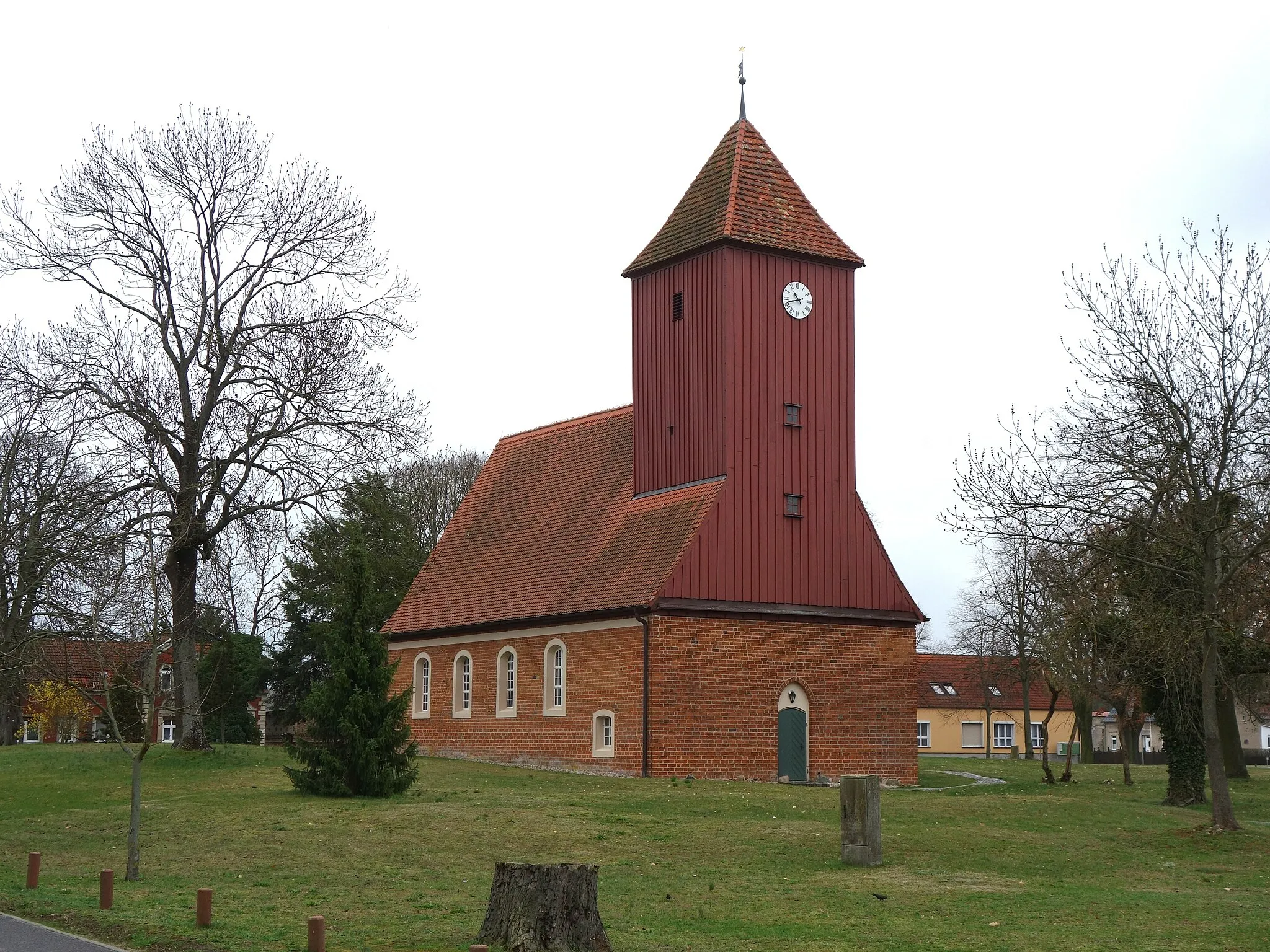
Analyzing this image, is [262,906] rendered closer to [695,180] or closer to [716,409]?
[716,409]

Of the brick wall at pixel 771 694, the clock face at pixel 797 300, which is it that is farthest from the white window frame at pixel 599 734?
the clock face at pixel 797 300

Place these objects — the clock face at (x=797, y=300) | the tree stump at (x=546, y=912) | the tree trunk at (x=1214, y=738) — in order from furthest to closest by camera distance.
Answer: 1. the clock face at (x=797, y=300)
2. the tree trunk at (x=1214, y=738)
3. the tree stump at (x=546, y=912)

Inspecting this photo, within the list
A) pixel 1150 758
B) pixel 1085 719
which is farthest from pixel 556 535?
pixel 1150 758

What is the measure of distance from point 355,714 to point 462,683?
46.0ft

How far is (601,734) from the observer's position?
33.5 m

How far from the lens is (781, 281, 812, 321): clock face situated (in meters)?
34.6

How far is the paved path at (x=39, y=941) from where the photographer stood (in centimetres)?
1324

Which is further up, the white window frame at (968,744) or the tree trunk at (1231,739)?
the tree trunk at (1231,739)

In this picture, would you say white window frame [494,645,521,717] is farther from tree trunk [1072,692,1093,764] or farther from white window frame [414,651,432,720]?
tree trunk [1072,692,1093,764]

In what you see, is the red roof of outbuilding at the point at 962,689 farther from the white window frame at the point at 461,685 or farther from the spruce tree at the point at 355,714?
the spruce tree at the point at 355,714

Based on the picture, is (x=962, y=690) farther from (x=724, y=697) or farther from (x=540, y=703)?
(x=724, y=697)

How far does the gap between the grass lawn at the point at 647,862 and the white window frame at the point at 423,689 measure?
9.50 meters

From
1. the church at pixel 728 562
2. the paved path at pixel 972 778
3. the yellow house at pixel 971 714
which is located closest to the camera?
the church at pixel 728 562

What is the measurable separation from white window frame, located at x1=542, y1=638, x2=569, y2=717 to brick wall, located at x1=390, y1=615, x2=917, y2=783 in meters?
0.17
